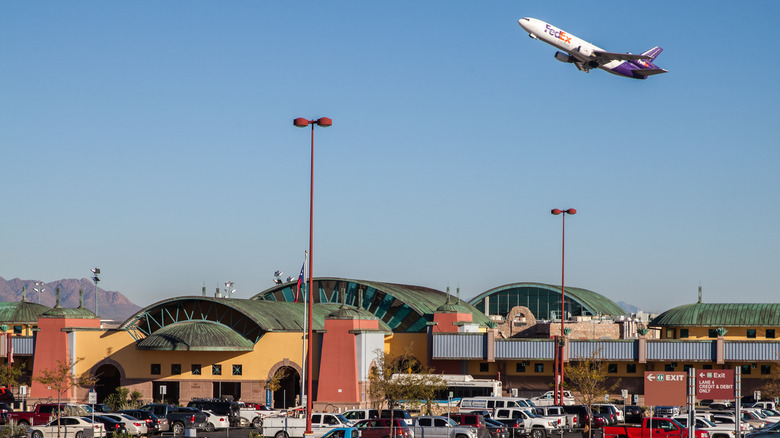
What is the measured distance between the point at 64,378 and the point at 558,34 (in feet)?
136

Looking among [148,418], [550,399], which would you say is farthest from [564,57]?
[148,418]

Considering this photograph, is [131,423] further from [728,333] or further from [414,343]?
[728,333]

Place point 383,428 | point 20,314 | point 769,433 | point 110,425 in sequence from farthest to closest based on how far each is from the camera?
1. point 20,314
2. point 110,425
3. point 383,428
4. point 769,433

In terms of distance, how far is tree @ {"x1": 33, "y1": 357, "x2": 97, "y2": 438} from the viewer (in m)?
62.8

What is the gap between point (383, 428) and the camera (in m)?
44.5

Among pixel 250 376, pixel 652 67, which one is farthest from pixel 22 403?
pixel 652 67

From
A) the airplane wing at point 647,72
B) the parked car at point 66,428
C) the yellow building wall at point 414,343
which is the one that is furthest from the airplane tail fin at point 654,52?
the parked car at point 66,428

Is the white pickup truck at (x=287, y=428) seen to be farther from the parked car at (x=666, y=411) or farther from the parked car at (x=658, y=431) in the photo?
the parked car at (x=666, y=411)

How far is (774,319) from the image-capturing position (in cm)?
8119

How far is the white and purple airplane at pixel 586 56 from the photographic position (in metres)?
66.8

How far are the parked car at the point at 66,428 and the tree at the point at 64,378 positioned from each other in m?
14.6

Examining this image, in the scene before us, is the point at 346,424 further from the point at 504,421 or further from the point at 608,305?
the point at 608,305

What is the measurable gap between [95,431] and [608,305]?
83246 millimetres

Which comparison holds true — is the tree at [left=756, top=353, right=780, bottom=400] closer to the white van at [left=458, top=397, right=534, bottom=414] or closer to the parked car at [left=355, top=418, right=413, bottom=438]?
the white van at [left=458, top=397, right=534, bottom=414]
